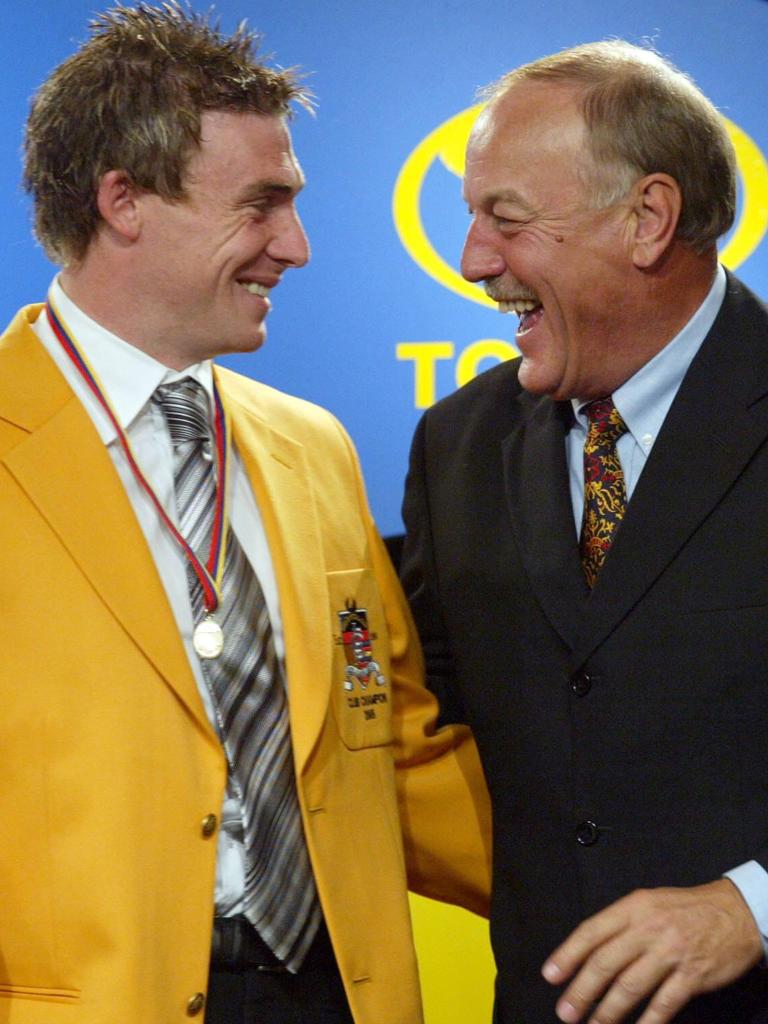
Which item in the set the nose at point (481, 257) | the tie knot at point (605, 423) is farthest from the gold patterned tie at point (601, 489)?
the nose at point (481, 257)

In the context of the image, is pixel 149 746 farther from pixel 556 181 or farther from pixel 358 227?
pixel 358 227

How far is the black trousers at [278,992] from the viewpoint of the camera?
1871 mm

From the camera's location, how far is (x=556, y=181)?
2039 mm

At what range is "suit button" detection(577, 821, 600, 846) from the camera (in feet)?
6.27

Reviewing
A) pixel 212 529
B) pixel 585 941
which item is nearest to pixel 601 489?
pixel 212 529

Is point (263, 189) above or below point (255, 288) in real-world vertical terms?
above

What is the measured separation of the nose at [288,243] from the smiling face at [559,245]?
260mm

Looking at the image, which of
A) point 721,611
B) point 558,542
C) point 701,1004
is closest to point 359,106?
point 558,542

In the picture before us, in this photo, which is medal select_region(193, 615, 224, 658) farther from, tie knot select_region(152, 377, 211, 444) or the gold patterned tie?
the gold patterned tie

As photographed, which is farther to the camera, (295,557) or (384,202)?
(384,202)

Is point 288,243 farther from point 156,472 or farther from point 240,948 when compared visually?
point 240,948

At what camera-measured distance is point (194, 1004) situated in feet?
5.88

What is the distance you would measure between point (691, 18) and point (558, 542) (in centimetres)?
182

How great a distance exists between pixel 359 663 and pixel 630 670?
378mm
